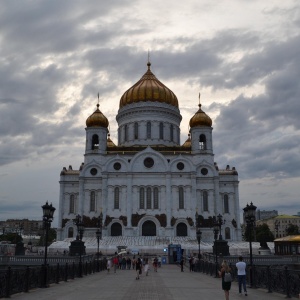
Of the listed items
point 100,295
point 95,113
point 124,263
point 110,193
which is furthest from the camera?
point 95,113

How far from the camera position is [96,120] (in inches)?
2393

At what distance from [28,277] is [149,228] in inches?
1602

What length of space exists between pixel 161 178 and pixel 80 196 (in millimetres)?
11716

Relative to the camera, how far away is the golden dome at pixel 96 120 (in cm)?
6066

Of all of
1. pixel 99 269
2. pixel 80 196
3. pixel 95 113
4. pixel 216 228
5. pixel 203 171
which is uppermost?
pixel 95 113

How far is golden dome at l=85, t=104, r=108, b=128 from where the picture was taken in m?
60.7

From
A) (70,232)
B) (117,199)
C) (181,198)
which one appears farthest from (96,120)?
(181,198)

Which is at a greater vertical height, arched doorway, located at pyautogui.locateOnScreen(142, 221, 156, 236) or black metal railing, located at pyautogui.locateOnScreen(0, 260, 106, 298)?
arched doorway, located at pyautogui.locateOnScreen(142, 221, 156, 236)

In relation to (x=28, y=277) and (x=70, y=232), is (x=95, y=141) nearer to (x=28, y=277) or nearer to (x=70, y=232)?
(x=70, y=232)

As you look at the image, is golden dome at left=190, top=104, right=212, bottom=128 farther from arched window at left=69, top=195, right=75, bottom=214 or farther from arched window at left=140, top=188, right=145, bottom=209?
arched window at left=69, top=195, right=75, bottom=214

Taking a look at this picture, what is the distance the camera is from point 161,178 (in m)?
57.7

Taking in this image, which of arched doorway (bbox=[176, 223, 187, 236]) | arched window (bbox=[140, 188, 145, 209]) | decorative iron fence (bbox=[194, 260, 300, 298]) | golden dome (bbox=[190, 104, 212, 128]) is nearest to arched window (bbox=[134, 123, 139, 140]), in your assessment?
golden dome (bbox=[190, 104, 212, 128])

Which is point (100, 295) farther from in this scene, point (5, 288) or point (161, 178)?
point (161, 178)

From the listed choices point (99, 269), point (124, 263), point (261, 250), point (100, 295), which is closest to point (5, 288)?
point (100, 295)
